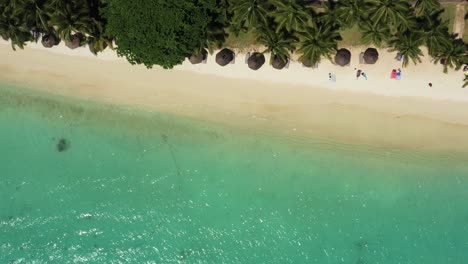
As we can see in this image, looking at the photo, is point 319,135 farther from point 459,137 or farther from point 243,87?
point 459,137


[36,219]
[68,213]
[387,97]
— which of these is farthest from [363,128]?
[36,219]

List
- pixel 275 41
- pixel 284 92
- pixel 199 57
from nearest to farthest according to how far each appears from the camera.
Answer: pixel 275 41 → pixel 199 57 → pixel 284 92

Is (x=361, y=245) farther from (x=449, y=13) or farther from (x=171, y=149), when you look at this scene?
(x=449, y=13)

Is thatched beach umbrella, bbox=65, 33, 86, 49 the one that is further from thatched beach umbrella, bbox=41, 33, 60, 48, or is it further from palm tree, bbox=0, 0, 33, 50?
palm tree, bbox=0, 0, 33, 50

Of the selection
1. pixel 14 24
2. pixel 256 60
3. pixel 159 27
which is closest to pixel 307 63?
pixel 256 60

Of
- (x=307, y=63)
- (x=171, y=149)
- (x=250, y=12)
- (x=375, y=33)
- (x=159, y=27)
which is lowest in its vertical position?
(x=171, y=149)

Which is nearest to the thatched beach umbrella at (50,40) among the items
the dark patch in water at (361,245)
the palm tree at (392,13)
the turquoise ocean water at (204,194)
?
the turquoise ocean water at (204,194)
